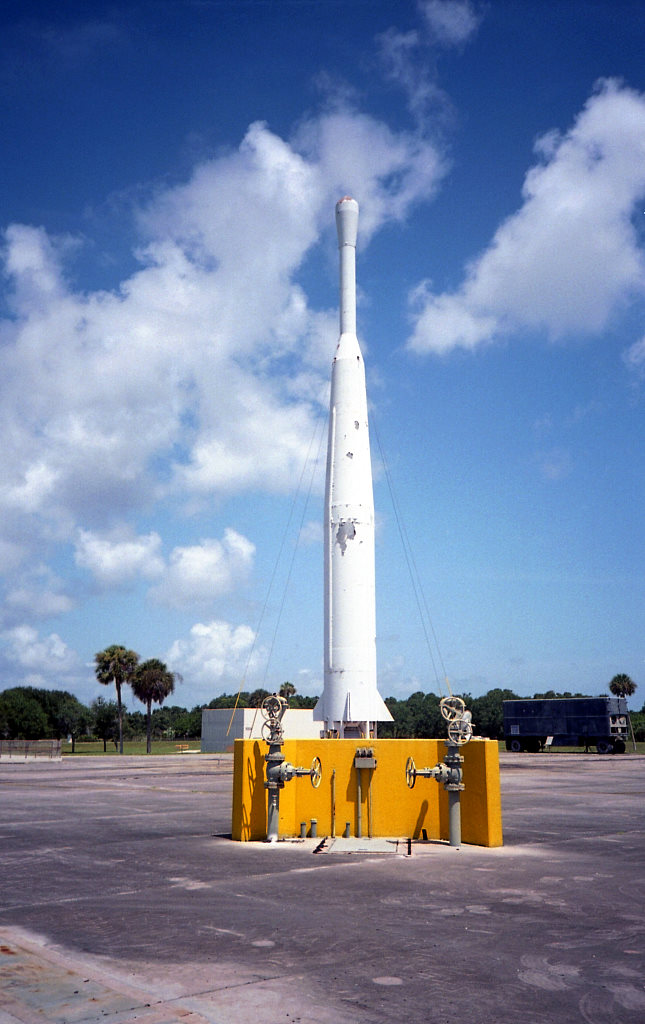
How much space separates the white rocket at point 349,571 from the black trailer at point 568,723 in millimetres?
40779

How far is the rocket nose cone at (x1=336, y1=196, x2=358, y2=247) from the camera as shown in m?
26.8

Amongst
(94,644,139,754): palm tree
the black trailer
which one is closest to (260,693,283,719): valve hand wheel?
the black trailer

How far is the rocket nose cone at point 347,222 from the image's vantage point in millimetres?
26828

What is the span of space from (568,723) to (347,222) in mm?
44791

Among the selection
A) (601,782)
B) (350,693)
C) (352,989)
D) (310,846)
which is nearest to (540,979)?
(352,989)

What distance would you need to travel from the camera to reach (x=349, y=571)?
22609mm

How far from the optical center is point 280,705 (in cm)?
1603

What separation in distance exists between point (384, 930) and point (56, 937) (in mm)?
3388

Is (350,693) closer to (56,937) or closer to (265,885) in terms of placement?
(265,885)

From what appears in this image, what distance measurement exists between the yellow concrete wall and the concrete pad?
697 millimetres

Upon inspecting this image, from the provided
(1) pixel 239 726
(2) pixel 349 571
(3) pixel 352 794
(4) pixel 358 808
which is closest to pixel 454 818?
(4) pixel 358 808

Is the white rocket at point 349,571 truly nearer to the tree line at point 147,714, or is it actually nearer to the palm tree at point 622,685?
the tree line at point 147,714

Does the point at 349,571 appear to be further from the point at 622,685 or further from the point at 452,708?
the point at 622,685

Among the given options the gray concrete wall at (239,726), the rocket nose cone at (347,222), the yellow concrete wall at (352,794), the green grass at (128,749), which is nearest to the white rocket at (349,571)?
the rocket nose cone at (347,222)
